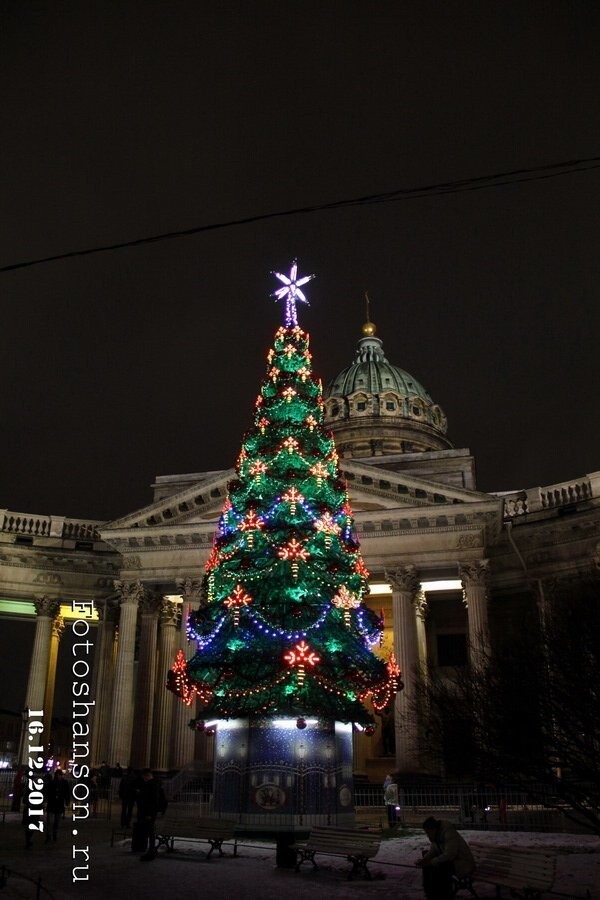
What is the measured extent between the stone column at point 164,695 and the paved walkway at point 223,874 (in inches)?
825

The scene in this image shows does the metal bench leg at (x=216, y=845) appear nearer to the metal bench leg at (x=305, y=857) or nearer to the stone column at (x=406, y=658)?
the metal bench leg at (x=305, y=857)

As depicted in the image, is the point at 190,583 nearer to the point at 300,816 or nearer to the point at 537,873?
the point at 300,816

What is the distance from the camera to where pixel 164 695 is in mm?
41156

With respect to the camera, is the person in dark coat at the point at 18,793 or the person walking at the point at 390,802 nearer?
the person walking at the point at 390,802

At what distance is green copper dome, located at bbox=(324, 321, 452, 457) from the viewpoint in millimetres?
78438

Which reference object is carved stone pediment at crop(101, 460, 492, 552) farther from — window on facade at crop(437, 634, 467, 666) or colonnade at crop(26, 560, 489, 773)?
window on facade at crop(437, 634, 467, 666)

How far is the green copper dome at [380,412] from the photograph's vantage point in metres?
78.4

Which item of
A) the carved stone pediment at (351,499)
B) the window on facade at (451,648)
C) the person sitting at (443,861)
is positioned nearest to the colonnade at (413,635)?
the carved stone pediment at (351,499)

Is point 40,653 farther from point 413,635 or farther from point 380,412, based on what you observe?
point 380,412

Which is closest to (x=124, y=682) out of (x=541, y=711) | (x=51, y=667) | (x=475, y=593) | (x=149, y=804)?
(x=51, y=667)

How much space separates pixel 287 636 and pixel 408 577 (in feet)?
60.9

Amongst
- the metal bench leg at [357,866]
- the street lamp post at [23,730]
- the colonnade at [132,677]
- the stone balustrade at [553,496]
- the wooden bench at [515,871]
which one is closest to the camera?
the wooden bench at [515,871]

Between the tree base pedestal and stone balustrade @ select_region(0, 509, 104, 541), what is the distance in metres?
28.0

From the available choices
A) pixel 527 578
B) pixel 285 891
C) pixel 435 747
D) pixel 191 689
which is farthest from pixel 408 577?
pixel 285 891
